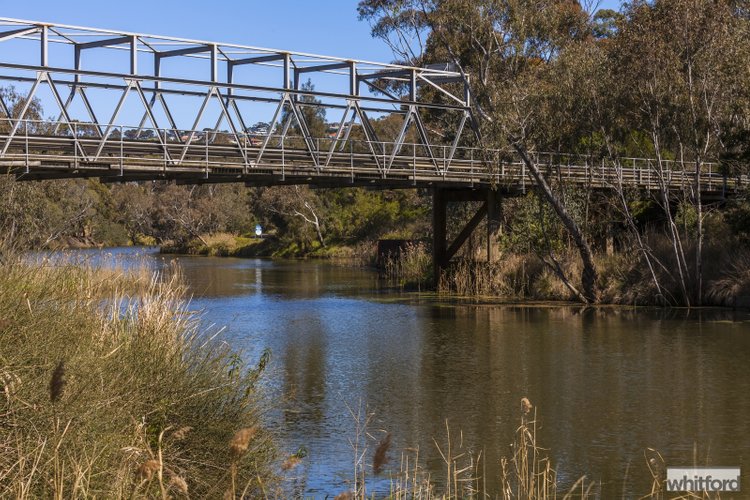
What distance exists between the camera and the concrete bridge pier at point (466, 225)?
115 ft

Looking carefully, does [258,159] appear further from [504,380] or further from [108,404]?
[108,404]

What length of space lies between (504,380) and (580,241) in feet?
44.4

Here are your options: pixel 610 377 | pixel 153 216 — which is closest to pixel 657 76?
pixel 610 377

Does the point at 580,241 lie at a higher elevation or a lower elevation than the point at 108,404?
higher

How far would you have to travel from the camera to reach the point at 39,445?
6559 millimetres

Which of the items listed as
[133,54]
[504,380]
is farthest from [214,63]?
[504,380]

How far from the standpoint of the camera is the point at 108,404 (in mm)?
7543

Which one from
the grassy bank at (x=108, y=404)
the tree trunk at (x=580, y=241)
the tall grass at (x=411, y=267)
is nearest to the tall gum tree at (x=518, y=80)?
the tree trunk at (x=580, y=241)

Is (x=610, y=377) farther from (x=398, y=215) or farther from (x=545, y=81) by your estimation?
(x=398, y=215)

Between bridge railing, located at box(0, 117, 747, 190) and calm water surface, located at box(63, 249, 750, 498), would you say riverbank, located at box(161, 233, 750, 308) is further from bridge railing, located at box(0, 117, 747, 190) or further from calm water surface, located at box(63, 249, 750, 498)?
bridge railing, located at box(0, 117, 747, 190)

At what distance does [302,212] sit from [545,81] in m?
39.0

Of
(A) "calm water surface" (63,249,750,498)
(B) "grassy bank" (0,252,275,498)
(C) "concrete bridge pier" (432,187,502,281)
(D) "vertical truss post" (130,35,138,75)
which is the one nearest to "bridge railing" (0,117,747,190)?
(C) "concrete bridge pier" (432,187,502,281)

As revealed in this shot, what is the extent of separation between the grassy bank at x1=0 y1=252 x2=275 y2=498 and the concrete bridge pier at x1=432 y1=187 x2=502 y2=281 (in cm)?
2419

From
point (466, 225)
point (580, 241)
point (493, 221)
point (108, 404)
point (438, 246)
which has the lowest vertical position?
point (108, 404)
